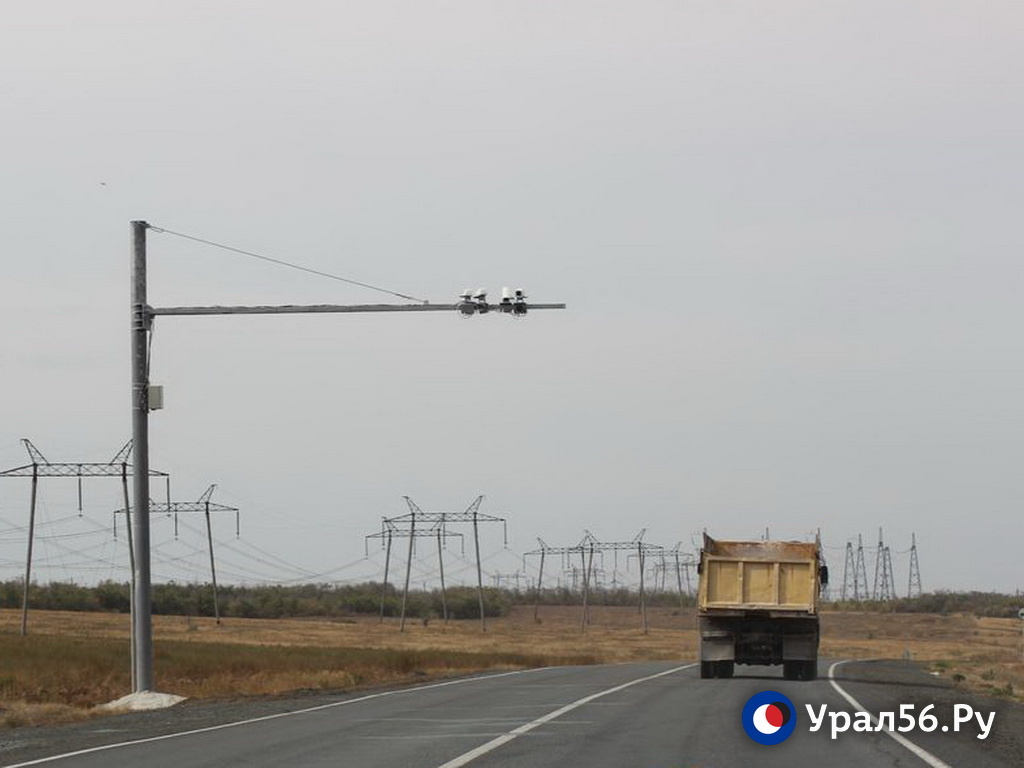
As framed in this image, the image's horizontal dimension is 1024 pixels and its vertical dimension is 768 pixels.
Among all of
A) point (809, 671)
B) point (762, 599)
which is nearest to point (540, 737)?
point (762, 599)

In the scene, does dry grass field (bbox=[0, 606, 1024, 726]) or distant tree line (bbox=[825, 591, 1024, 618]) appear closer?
dry grass field (bbox=[0, 606, 1024, 726])

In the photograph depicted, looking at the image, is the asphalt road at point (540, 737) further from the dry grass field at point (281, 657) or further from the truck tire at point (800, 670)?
the dry grass field at point (281, 657)

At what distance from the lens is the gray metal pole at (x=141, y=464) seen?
28906 millimetres

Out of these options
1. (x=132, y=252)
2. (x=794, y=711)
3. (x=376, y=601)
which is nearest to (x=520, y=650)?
(x=132, y=252)

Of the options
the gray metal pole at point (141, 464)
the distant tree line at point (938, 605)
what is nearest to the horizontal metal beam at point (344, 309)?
the gray metal pole at point (141, 464)

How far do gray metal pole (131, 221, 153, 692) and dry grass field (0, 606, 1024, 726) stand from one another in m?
1.47

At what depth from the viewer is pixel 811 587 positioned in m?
34.4

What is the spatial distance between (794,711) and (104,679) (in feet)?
58.3

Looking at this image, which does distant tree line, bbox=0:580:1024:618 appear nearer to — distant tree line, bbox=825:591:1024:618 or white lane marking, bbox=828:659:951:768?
distant tree line, bbox=825:591:1024:618

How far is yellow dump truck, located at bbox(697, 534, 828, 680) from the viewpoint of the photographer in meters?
34.5

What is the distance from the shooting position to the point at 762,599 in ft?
113

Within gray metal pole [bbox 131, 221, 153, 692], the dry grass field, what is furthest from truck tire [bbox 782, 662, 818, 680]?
gray metal pole [bbox 131, 221, 153, 692]

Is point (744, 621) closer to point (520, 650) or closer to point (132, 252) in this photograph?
point (132, 252)

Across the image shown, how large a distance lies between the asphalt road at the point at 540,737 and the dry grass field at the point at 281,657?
220 inches
